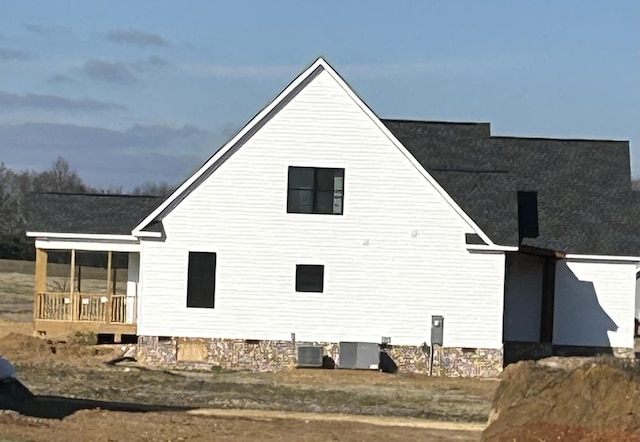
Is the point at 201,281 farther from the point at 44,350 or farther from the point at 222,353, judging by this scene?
the point at 44,350

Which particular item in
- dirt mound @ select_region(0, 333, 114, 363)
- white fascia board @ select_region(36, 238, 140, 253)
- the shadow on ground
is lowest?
the shadow on ground

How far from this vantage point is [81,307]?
34.2m

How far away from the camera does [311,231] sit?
101ft

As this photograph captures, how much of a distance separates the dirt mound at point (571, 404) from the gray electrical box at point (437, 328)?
1371cm

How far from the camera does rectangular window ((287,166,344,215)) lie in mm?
30797

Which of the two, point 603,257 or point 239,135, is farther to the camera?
point 603,257

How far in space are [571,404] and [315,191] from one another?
15.5 m

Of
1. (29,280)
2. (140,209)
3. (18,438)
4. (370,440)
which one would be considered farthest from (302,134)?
(29,280)

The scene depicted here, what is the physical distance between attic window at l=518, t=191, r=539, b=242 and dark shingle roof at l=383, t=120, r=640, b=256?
173mm

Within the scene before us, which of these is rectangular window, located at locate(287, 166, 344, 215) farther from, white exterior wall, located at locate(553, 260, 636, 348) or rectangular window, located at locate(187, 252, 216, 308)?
white exterior wall, located at locate(553, 260, 636, 348)

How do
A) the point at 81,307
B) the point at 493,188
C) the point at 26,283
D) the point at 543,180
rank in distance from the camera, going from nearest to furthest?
the point at 493,188 → the point at 81,307 → the point at 543,180 → the point at 26,283

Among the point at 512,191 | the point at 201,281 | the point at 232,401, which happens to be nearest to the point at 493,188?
the point at 512,191

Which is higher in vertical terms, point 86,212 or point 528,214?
point 528,214

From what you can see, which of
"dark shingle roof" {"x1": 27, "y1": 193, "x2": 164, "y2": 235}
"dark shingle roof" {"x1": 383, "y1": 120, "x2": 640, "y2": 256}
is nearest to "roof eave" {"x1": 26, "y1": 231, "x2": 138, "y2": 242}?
"dark shingle roof" {"x1": 27, "y1": 193, "x2": 164, "y2": 235}
